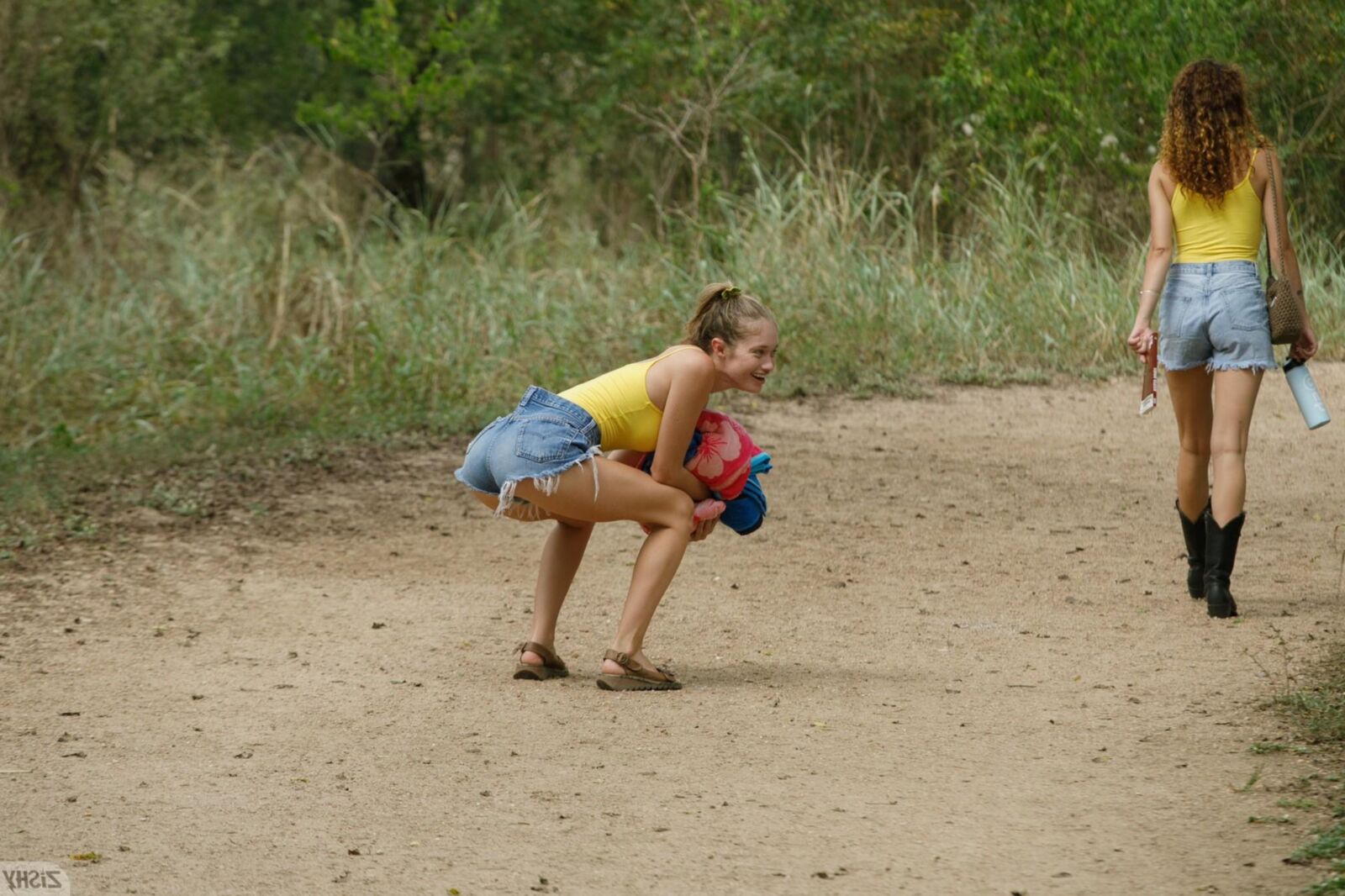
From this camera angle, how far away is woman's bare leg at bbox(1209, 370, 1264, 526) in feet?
19.2

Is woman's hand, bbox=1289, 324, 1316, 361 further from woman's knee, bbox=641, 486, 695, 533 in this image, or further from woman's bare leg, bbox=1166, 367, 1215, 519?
woman's knee, bbox=641, 486, 695, 533

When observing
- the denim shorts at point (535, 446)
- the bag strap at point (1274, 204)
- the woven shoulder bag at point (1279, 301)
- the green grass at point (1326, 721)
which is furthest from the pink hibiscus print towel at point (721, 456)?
the bag strap at point (1274, 204)

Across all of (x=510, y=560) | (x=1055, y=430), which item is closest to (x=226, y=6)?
(x=1055, y=430)

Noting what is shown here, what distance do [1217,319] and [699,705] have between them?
7.37ft

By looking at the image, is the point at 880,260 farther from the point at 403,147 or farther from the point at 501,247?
the point at 403,147

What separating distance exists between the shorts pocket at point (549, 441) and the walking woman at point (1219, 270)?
2.00 metres

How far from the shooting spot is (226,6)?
20.5 m

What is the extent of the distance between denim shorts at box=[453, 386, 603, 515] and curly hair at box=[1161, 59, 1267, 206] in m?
2.30

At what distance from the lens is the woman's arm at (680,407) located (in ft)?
16.0

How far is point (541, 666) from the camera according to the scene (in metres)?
5.29

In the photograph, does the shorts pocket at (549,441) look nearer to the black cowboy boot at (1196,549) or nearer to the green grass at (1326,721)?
the green grass at (1326,721)

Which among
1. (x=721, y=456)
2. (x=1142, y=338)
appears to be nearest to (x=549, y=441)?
(x=721, y=456)

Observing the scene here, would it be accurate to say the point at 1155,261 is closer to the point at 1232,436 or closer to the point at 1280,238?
the point at 1280,238

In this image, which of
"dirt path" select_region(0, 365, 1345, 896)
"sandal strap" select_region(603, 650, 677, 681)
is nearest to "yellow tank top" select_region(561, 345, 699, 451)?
"sandal strap" select_region(603, 650, 677, 681)
